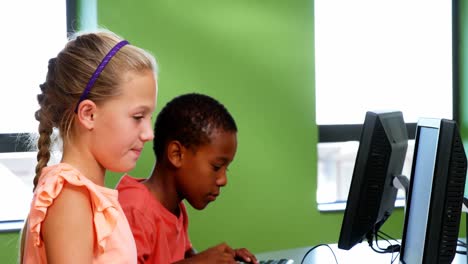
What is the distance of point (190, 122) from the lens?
6.19 ft

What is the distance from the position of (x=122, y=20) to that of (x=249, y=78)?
0.59 meters

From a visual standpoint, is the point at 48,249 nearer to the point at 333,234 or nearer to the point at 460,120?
the point at 333,234

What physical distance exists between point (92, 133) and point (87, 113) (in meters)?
0.04

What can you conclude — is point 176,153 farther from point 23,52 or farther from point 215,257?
point 23,52

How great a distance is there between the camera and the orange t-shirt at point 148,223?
174cm

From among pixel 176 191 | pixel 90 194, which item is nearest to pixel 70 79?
pixel 90 194

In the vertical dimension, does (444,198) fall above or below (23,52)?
below

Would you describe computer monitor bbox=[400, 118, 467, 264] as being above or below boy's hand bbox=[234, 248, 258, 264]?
above

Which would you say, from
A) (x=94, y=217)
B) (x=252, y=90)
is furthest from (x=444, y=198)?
(x=252, y=90)

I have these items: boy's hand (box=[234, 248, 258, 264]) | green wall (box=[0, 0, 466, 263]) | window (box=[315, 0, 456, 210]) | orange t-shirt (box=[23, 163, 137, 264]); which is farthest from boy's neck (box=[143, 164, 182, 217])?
window (box=[315, 0, 456, 210])

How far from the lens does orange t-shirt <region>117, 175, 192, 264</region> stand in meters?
1.74

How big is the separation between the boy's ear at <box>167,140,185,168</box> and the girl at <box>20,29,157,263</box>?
1.71 feet

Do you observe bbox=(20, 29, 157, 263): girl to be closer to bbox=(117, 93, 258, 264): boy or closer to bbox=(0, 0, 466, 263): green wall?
bbox=(117, 93, 258, 264): boy

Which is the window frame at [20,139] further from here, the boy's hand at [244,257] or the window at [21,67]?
the boy's hand at [244,257]
